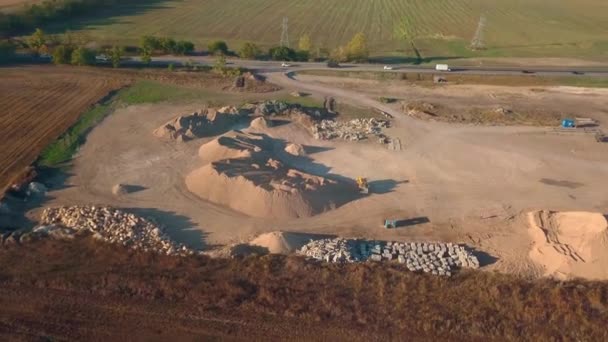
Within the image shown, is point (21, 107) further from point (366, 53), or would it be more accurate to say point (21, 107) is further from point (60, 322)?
point (366, 53)

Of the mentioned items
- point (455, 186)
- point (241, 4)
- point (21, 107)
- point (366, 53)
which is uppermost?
point (241, 4)

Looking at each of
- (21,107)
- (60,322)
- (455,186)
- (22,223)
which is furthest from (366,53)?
(60,322)

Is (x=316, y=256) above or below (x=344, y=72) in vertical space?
below

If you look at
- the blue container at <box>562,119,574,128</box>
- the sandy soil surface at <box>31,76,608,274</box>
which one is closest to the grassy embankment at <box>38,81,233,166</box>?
the sandy soil surface at <box>31,76,608,274</box>

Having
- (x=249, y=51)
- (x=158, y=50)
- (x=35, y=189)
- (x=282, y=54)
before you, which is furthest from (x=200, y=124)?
(x=158, y=50)

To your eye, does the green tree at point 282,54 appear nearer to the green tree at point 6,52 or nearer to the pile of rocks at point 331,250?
the green tree at point 6,52

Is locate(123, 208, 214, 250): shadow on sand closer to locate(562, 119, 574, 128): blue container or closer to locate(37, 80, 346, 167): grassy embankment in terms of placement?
locate(37, 80, 346, 167): grassy embankment

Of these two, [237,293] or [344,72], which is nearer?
[237,293]

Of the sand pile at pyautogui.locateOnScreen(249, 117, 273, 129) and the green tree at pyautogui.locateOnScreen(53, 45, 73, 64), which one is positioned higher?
the green tree at pyautogui.locateOnScreen(53, 45, 73, 64)
